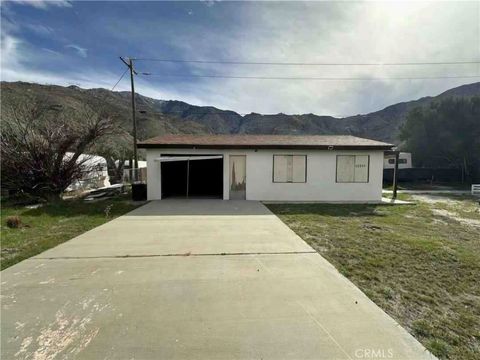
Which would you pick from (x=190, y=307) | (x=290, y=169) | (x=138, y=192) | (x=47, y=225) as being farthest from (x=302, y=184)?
(x=190, y=307)

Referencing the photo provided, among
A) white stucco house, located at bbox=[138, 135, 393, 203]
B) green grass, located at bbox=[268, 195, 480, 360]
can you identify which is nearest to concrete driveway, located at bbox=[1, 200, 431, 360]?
green grass, located at bbox=[268, 195, 480, 360]

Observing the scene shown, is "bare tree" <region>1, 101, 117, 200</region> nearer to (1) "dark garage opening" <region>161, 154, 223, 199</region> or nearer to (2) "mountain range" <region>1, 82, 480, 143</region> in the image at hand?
(1) "dark garage opening" <region>161, 154, 223, 199</region>

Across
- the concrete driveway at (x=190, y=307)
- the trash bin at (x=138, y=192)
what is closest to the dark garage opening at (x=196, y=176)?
the trash bin at (x=138, y=192)

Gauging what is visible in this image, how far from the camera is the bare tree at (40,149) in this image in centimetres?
1158

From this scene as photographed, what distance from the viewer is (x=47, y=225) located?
283 inches

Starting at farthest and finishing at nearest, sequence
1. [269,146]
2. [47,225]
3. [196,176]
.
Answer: [196,176], [269,146], [47,225]

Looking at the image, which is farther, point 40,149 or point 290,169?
point 290,169

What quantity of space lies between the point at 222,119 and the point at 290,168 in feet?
191

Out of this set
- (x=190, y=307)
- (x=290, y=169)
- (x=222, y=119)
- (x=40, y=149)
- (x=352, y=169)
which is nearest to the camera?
(x=190, y=307)

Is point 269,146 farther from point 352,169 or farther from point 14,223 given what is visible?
point 14,223

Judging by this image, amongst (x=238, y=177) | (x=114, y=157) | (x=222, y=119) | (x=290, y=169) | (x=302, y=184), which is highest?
(x=222, y=119)

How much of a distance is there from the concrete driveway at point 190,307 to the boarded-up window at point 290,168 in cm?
677

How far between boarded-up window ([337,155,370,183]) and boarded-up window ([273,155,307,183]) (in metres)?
1.62

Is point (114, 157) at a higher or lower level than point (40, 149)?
lower
